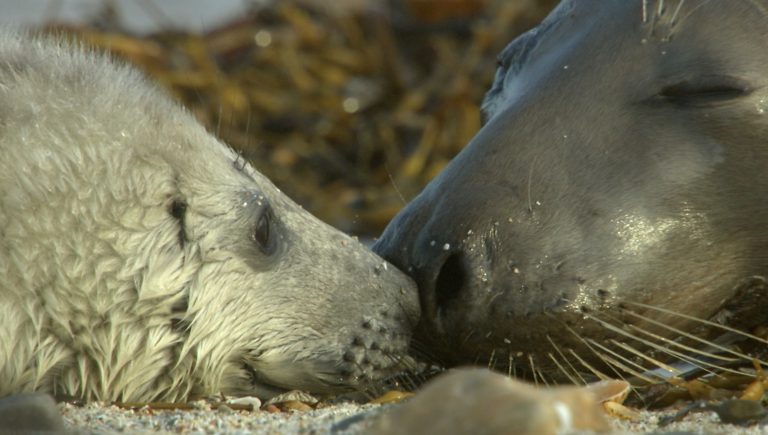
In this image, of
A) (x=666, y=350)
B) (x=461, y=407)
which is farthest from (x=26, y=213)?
(x=666, y=350)

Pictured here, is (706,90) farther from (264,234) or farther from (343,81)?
(343,81)

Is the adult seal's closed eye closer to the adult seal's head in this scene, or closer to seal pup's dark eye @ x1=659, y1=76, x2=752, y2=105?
the adult seal's head

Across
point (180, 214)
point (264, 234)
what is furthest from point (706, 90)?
point (180, 214)

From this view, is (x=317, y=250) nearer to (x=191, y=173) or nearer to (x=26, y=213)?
(x=191, y=173)

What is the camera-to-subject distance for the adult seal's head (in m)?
3.49

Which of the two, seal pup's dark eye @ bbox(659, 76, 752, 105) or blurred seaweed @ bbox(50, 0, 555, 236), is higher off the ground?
blurred seaweed @ bbox(50, 0, 555, 236)

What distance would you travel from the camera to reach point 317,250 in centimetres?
368

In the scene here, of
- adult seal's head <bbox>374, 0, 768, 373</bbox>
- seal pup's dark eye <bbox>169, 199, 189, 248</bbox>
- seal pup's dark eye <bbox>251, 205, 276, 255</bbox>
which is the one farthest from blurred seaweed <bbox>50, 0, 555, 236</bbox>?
seal pup's dark eye <bbox>169, 199, 189, 248</bbox>

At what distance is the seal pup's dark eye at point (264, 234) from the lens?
3.56 metres

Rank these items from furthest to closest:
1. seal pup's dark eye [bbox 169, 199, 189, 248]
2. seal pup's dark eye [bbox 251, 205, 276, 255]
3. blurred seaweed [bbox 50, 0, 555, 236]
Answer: blurred seaweed [bbox 50, 0, 555, 236] → seal pup's dark eye [bbox 251, 205, 276, 255] → seal pup's dark eye [bbox 169, 199, 189, 248]

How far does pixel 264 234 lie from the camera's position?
359cm

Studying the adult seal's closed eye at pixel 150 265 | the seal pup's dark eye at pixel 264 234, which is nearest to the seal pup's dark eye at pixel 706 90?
the adult seal's closed eye at pixel 150 265

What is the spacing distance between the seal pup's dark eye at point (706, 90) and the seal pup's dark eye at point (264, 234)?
1122 millimetres

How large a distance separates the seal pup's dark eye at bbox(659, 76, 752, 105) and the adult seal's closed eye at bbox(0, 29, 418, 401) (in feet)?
2.97
